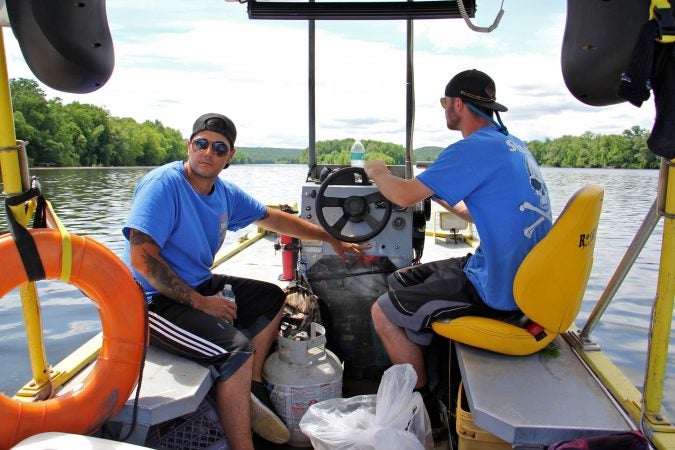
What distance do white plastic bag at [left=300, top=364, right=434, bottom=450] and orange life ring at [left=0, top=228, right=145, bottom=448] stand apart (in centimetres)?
68

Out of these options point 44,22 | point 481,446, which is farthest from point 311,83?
point 481,446

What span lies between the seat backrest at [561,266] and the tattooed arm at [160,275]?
122 cm

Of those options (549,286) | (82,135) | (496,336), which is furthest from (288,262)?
(82,135)

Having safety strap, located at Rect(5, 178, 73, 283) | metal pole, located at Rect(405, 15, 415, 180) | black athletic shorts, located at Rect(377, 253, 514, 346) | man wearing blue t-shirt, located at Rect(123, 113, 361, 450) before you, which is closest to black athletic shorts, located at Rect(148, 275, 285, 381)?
man wearing blue t-shirt, located at Rect(123, 113, 361, 450)

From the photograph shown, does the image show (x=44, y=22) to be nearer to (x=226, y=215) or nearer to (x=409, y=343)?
(x=226, y=215)

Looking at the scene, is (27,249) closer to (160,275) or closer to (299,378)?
(160,275)

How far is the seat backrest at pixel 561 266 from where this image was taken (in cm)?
189

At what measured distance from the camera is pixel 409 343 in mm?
2279

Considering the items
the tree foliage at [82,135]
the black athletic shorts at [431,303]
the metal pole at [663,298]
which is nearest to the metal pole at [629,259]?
the metal pole at [663,298]

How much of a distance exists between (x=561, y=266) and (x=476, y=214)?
39 centimetres

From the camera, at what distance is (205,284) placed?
2.47 m

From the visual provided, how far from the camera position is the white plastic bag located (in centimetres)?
180

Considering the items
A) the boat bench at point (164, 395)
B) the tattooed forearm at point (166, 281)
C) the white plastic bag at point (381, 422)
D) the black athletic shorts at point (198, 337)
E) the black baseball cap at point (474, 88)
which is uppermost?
the black baseball cap at point (474, 88)

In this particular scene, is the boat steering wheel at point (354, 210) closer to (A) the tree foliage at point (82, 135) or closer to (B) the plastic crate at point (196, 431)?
(B) the plastic crate at point (196, 431)
